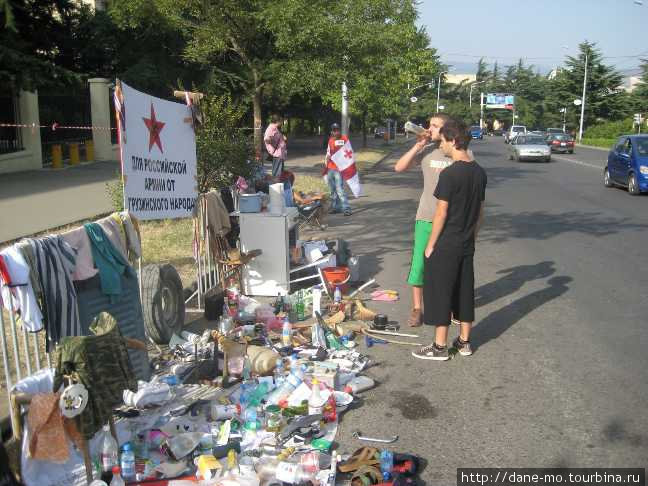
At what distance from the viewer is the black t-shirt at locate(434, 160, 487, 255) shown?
5348 millimetres

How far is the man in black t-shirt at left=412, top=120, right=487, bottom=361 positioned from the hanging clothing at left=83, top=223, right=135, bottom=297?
97.1 inches

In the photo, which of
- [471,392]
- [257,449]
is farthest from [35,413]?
[471,392]

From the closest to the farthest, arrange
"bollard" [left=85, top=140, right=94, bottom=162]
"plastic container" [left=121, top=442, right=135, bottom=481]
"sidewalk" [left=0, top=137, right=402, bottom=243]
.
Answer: "plastic container" [left=121, top=442, right=135, bottom=481] → "sidewalk" [left=0, top=137, right=402, bottom=243] → "bollard" [left=85, top=140, right=94, bottom=162]

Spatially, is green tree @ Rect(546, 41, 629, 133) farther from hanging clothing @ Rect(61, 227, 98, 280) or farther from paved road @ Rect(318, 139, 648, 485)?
hanging clothing @ Rect(61, 227, 98, 280)

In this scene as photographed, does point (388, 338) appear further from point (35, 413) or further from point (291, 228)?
point (35, 413)

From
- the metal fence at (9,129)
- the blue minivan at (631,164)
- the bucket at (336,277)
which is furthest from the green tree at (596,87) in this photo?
the bucket at (336,277)

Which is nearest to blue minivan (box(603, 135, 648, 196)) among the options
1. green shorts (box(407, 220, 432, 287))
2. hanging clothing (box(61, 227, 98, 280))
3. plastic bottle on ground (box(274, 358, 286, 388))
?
green shorts (box(407, 220, 432, 287))

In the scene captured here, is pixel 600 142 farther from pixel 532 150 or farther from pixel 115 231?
pixel 115 231

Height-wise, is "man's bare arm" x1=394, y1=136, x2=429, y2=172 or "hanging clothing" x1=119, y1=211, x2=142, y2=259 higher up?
"man's bare arm" x1=394, y1=136, x2=429, y2=172

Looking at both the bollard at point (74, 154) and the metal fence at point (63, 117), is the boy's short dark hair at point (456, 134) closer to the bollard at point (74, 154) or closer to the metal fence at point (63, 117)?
the metal fence at point (63, 117)

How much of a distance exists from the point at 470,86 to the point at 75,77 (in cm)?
10958

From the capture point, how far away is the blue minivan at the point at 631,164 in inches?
682

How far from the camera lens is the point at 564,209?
1494cm

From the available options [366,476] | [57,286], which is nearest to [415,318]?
[366,476]
